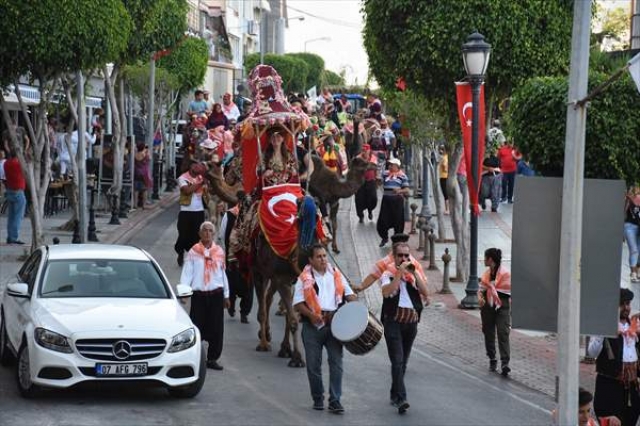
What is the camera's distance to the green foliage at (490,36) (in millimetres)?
21656

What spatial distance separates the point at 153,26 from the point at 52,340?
18.4m

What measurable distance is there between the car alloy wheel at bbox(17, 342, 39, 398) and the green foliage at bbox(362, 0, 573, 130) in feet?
36.0

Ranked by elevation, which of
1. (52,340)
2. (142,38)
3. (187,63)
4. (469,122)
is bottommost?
(52,340)

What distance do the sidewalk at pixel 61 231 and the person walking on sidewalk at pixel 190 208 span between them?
3140mm

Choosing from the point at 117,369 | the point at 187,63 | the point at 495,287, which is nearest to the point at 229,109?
the point at 187,63

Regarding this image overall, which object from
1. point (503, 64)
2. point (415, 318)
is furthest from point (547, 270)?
point (503, 64)

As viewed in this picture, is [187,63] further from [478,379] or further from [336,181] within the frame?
[478,379]

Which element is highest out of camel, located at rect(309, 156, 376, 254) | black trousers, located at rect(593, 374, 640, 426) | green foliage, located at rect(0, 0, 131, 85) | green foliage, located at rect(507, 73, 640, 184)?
green foliage, located at rect(0, 0, 131, 85)

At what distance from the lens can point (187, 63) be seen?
4659 cm

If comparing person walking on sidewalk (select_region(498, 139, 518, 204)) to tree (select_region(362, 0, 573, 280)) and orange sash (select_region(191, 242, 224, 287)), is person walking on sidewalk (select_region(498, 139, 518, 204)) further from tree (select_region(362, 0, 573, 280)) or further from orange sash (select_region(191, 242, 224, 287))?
orange sash (select_region(191, 242, 224, 287))

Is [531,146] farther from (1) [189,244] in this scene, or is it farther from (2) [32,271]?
(1) [189,244]

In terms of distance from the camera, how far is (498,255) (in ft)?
52.7

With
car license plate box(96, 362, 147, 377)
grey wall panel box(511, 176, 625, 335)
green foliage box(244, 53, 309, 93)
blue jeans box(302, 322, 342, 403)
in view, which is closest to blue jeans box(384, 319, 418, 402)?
blue jeans box(302, 322, 342, 403)

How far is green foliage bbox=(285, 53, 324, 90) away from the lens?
111744 millimetres
